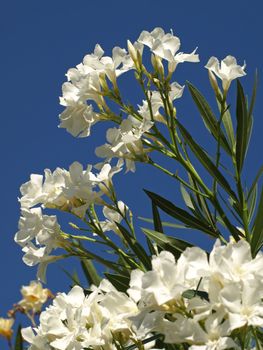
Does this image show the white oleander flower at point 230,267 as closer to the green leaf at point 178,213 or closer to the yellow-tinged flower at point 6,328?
the green leaf at point 178,213

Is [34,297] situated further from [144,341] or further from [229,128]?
[144,341]

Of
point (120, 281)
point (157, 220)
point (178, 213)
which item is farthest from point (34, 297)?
point (120, 281)

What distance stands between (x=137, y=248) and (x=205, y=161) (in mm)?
297

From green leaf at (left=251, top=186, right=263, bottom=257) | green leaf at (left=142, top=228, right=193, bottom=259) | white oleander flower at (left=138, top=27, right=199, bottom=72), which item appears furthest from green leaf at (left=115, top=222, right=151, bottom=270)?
white oleander flower at (left=138, top=27, right=199, bottom=72)

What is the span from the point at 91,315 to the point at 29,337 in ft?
0.88

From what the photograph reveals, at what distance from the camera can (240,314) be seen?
4.48ft

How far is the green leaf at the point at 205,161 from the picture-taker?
6.90 feet

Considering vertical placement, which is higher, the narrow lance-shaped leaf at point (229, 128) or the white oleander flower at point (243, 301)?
the narrow lance-shaped leaf at point (229, 128)

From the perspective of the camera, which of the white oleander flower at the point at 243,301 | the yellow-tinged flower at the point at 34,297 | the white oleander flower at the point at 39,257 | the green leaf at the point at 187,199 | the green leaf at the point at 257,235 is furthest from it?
the yellow-tinged flower at the point at 34,297

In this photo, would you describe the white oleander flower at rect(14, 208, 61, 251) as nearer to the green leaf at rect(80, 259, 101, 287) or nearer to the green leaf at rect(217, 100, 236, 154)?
the green leaf at rect(217, 100, 236, 154)

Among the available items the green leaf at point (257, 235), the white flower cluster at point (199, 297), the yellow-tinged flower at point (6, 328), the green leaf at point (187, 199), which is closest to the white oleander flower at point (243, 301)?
the white flower cluster at point (199, 297)

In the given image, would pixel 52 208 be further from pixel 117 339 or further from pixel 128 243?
pixel 117 339

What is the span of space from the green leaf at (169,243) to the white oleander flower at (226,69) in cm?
40

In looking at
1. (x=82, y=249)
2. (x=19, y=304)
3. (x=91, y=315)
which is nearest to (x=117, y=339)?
(x=91, y=315)
